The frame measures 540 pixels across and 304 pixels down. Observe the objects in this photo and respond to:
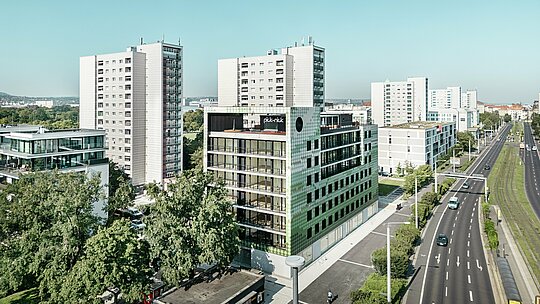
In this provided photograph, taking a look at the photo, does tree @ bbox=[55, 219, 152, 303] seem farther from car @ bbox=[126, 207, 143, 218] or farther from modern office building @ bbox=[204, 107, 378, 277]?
car @ bbox=[126, 207, 143, 218]

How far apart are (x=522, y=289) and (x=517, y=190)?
5075 cm

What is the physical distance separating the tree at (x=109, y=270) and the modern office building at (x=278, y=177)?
14.5 metres

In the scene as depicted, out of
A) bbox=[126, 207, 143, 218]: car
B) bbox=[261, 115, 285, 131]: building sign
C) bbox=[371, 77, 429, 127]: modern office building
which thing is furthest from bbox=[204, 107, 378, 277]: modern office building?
bbox=[371, 77, 429, 127]: modern office building

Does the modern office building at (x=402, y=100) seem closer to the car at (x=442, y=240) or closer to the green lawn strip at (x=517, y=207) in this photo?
the green lawn strip at (x=517, y=207)

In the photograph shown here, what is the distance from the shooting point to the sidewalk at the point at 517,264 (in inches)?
1468

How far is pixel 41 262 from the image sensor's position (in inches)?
1233

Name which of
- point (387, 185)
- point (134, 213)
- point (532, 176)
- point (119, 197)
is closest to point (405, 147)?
point (387, 185)

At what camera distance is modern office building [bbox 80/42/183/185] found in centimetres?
8056

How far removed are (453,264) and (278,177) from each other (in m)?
22.1

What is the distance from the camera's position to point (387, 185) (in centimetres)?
8819

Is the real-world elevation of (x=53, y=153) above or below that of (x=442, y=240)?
above

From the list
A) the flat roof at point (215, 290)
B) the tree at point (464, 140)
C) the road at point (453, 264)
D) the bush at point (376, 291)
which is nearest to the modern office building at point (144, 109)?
the flat roof at point (215, 290)

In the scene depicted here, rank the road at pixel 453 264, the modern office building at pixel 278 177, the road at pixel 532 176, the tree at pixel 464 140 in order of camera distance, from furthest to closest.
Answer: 1. the tree at pixel 464 140
2. the road at pixel 532 176
3. the modern office building at pixel 278 177
4. the road at pixel 453 264

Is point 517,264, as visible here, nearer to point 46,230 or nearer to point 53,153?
point 46,230
